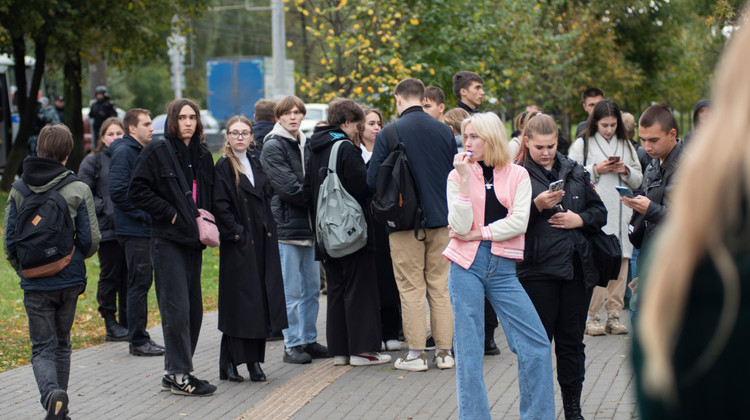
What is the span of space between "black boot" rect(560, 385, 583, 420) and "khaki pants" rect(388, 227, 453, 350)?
204 centimetres

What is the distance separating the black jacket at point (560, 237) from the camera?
5277 mm

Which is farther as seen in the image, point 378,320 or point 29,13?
point 29,13

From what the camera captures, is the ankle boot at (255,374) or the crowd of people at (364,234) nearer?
the crowd of people at (364,234)

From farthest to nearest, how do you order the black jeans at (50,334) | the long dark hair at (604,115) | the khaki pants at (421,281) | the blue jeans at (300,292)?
the long dark hair at (604,115) → the blue jeans at (300,292) → the khaki pants at (421,281) → the black jeans at (50,334)

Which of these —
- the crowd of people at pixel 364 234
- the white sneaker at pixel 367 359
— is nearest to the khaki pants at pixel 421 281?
the crowd of people at pixel 364 234

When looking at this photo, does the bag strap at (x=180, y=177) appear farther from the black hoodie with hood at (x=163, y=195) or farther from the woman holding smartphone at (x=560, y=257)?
the woman holding smartphone at (x=560, y=257)

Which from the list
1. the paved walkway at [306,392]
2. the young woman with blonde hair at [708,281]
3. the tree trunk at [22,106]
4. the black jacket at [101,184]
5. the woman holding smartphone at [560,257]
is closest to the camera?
the young woman with blonde hair at [708,281]

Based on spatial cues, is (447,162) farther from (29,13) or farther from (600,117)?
(29,13)

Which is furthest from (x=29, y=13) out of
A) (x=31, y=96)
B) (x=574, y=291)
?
(x=574, y=291)

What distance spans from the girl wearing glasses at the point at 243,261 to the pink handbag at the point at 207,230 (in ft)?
0.70

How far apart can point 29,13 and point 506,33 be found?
9.73 meters

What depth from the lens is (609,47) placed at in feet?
87.3

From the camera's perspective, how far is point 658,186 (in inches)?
226

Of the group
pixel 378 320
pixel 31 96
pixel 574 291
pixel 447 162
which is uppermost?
pixel 31 96
